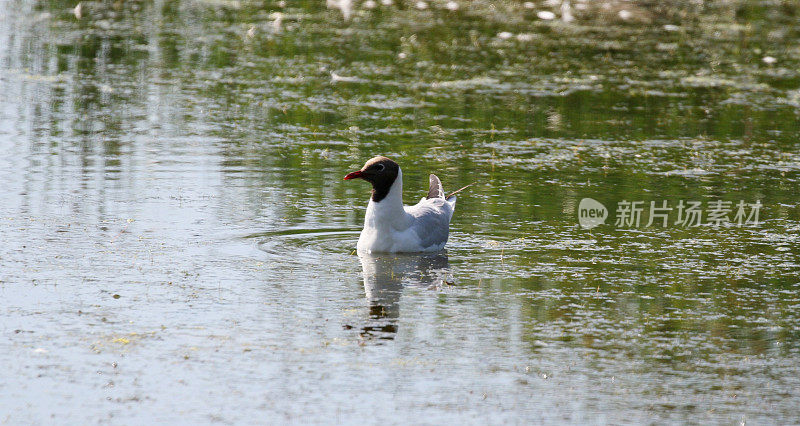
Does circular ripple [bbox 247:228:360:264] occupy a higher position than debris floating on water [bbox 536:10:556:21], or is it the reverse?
debris floating on water [bbox 536:10:556:21]

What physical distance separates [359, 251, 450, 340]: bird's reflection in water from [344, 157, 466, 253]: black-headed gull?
0.10m

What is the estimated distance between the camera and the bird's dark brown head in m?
11.9

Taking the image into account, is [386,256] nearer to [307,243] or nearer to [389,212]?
[389,212]

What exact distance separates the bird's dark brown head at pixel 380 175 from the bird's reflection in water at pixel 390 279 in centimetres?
62

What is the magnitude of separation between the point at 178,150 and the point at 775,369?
9.87 meters

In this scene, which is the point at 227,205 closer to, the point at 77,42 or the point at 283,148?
the point at 283,148

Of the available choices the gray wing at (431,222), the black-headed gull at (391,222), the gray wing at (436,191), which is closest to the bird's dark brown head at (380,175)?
the black-headed gull at (391,222)

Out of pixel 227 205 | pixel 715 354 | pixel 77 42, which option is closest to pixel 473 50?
pixel 77 42

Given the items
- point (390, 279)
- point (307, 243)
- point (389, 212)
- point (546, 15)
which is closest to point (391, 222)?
point (389, 212)

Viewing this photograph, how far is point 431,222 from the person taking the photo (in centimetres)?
1202

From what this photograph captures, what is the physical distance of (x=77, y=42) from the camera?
25.3m

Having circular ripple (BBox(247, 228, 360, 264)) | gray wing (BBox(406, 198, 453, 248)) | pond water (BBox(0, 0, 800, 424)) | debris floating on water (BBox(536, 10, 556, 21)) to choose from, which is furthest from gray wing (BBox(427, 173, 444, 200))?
debris floating on water (BBox(536, 10, 556, 21))

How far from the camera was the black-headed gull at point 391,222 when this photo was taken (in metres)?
11.8

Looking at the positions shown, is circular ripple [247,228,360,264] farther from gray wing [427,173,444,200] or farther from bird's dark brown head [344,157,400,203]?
gray wing [427,173,444,200]
